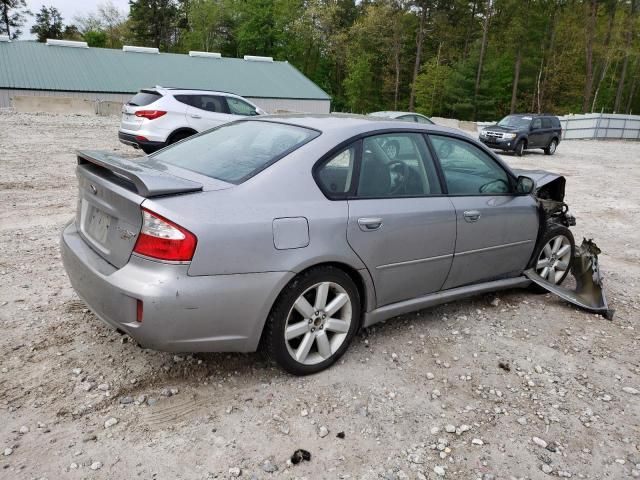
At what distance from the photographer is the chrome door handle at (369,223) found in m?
3.07

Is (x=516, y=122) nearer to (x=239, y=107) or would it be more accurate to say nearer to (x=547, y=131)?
(x=547, y=131)

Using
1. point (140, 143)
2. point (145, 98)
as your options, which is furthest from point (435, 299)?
point (145, 98)

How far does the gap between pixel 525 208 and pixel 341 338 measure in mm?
2119

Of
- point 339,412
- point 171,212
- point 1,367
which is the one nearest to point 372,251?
point 339,412

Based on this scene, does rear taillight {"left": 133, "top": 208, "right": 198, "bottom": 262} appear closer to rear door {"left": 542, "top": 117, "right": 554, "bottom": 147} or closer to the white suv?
the white suv

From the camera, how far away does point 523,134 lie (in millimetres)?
18875

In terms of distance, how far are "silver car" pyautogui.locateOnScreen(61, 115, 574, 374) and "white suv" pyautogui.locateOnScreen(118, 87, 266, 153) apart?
24.3ft

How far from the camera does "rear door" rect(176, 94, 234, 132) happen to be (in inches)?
440

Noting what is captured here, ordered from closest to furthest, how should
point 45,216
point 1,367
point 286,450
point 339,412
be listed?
point 286,450 < point 339,412 < point 1,367 < point 45,216

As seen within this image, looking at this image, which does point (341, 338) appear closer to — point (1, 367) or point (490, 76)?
point (1, 367)

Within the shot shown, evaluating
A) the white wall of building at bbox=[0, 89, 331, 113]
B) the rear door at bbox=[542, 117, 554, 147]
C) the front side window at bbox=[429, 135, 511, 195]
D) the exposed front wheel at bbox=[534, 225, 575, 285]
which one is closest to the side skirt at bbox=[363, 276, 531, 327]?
the exposed front wheel at bbox=[534, 225, 575, 285]

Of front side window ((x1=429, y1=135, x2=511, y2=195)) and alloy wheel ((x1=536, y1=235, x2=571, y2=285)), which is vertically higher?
front side window ((x1=429, y1=135, x2=511, y2=195))

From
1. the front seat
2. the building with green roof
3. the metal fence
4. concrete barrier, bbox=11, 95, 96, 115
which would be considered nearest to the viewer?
the front seat

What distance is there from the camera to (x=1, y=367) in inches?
118
